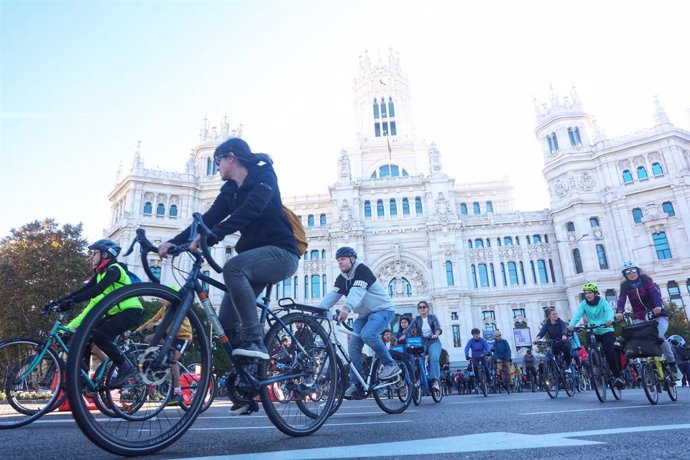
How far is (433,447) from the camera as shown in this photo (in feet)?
8.18

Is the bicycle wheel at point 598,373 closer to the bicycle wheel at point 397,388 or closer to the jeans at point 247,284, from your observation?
the bicycle wheel at point 397,388

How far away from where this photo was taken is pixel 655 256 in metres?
37.9

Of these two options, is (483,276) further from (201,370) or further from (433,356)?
(201,370)

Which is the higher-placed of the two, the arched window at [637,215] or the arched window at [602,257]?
the arched window at [637,215]

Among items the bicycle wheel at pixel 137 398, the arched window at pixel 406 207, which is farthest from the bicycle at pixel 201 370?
the arched window at pixel 406 207

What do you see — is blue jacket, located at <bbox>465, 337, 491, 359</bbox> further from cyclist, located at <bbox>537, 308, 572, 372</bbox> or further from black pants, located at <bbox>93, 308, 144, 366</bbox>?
black pants, located at <bbox>93, 308, 144, 366</bbox>

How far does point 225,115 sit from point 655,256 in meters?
46.7

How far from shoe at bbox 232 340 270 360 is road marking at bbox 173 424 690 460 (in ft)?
2.59

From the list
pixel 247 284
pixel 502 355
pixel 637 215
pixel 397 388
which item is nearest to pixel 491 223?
pixel 637 215

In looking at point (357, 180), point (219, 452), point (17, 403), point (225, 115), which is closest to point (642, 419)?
point (219, 452)

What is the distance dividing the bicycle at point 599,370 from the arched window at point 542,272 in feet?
128

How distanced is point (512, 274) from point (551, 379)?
123 ft

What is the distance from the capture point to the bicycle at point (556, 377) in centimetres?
860

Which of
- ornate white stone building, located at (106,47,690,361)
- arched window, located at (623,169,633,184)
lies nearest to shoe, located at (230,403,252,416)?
ornate white stone building, located at (106,47,690,361)
